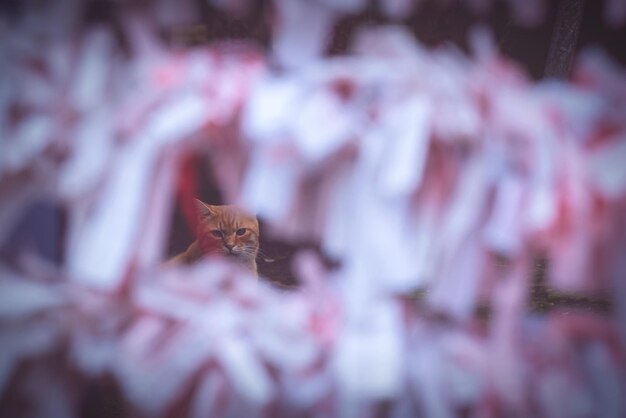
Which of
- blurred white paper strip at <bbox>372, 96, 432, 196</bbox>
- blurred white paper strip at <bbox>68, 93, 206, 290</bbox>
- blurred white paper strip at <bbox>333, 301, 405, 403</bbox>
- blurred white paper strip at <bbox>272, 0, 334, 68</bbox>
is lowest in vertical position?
blurred white paper strip at <bbox>333, 301, 405, 403</bbox>

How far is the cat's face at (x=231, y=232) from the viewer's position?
1.83 meters

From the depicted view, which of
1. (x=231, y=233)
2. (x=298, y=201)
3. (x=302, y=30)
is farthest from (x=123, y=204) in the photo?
(x=231, y=233)

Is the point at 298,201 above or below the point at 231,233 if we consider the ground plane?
above

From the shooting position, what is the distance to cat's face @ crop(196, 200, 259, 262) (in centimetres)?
183

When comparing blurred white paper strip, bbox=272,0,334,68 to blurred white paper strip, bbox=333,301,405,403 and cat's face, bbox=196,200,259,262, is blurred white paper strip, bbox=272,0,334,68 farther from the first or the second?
cat's face, bbox=196,200,259,262

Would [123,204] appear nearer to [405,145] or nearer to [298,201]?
[298,201]

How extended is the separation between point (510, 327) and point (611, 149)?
0.31 metres

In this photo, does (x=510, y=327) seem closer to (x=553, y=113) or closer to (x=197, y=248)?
(x=553, y=113)

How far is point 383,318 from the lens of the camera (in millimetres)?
877

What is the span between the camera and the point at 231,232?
1.94 m

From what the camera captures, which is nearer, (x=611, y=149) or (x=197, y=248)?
(x=611, y=149)

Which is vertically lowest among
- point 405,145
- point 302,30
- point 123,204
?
point 123,204

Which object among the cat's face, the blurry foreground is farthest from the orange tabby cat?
the blurry foreground

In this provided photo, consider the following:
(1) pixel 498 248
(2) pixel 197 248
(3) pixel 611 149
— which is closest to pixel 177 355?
(1) pixel 498 248
